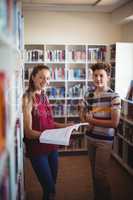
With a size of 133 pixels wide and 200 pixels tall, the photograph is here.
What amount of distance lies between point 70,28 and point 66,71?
2.75 ft

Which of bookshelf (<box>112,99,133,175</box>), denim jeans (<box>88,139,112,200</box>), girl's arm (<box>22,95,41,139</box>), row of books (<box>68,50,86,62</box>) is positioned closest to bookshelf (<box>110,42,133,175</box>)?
bookshelf (<box>112,99,133,175</box>)

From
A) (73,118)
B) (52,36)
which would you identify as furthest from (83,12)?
(73,118)

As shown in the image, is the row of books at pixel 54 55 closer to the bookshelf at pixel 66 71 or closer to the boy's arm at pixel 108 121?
the bookshelf at pixel 66 71

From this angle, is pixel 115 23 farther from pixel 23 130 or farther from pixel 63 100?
pixel 23 130

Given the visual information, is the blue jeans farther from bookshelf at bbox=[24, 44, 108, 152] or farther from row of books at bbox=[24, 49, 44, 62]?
row of books at bbox=[24, 49, 44, 62]

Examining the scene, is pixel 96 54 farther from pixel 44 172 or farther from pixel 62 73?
pixel 44 172

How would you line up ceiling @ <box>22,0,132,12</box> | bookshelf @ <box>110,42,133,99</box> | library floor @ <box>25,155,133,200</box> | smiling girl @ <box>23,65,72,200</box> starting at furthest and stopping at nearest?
Answer: bookshelf @ <box>110,42,133,99</box>, ceiling @ <box>22,0,132,12</box>, library floor @ <box>25,155,133,200</box>, smiling girl @ <box>23,65,72,200</box>

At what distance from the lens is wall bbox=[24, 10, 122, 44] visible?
16.8ft

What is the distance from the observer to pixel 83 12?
5.23m

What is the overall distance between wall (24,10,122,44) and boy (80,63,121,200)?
2755 mm

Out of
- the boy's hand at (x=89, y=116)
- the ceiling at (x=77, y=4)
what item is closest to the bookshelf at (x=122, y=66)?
the ceiling at (x=77, y=4)

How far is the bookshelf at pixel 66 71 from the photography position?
496 cm

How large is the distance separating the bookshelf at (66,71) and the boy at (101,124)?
2.37 m

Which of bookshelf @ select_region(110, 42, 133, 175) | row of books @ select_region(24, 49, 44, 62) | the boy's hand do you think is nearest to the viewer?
the boy's hand
